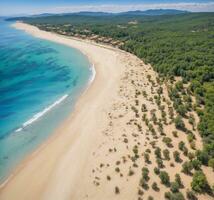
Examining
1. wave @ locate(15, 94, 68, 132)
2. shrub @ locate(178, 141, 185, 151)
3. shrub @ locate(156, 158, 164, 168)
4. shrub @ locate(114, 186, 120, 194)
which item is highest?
shrub @ locate(114, 186, 120, 194)

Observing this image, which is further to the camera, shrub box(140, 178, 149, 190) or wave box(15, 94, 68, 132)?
wave box(15, 94, 68, 132)

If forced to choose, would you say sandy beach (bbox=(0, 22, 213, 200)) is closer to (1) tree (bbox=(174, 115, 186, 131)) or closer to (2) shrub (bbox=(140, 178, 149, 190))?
(2) shrub (bbox=(140, 178, 149, 190))

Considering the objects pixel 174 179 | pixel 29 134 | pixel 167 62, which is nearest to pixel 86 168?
pixel 174 179

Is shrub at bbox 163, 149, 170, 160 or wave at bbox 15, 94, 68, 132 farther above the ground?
shrub at bbox 163, 149, 170, 160

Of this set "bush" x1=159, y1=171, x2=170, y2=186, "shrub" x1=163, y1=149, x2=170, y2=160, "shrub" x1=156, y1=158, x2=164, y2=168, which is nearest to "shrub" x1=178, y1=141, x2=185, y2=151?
"shrub" x1=163, y1=149, x2=170, y2=160

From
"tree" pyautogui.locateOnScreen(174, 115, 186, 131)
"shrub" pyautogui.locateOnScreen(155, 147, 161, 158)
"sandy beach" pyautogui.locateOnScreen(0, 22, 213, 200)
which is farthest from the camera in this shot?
"tree" pyautogui.locateOnScreen(174, 115, 186, 131)

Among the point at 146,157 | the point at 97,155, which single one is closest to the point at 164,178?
the point at 146,157
